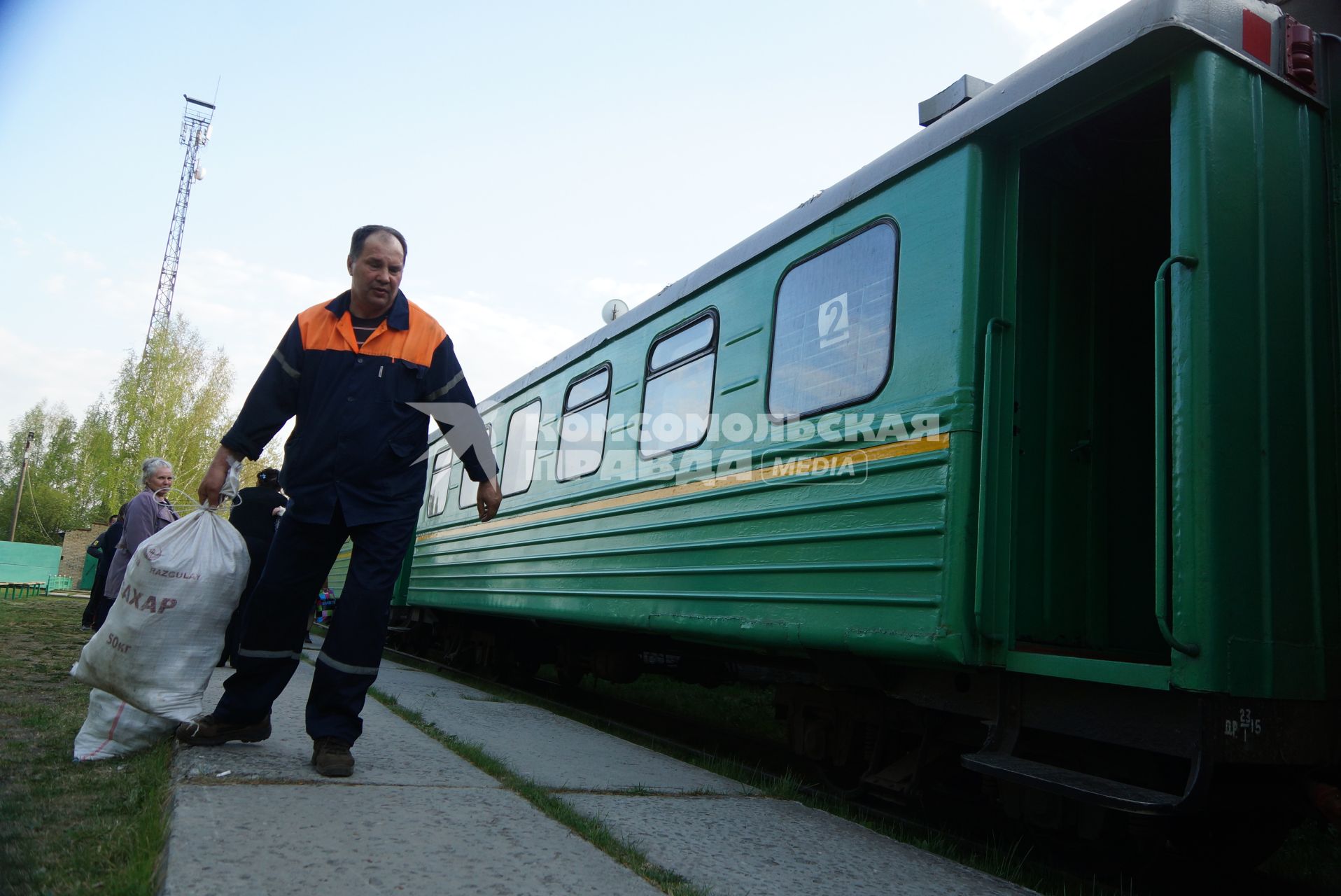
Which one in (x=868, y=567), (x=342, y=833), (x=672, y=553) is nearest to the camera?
(x=342, y=833)

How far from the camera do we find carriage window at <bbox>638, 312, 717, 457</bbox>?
5.12 metres

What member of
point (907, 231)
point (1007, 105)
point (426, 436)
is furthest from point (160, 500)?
point (1007, 105)

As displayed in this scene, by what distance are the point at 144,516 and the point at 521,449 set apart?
2.96 metres

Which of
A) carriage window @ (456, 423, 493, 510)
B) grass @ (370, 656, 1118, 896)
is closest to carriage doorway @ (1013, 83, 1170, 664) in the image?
grass @ (370, 656, 1118, 896)

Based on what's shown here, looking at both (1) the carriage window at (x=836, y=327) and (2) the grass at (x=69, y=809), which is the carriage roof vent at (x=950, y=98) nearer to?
(1) the carriage window at (x=836, y=327)

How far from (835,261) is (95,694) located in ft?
10.7

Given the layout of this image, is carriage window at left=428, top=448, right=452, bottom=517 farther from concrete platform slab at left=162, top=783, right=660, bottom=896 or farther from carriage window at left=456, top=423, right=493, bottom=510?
concrete platform slab at left=162, top=783, right=660, bottom=896

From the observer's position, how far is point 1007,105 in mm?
3365

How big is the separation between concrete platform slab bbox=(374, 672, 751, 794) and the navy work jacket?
107cm

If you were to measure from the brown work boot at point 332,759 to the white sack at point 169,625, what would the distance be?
58 cm

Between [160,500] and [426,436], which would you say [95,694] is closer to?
[426,436]

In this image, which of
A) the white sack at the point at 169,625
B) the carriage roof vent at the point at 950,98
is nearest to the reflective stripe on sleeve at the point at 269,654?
the white sack at the point at 169,625

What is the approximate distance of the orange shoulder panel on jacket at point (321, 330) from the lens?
3.21 meters

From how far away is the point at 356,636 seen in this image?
3.03m
